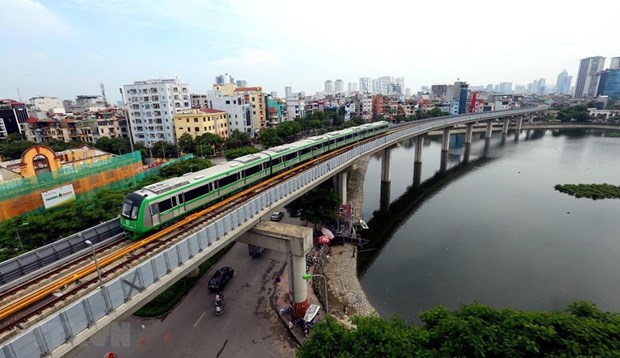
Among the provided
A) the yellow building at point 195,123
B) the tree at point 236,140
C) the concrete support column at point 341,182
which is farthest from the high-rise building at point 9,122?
the concrete support column at point 341,182

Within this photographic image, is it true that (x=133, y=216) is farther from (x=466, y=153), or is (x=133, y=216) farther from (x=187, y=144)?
(x=466, y=153)

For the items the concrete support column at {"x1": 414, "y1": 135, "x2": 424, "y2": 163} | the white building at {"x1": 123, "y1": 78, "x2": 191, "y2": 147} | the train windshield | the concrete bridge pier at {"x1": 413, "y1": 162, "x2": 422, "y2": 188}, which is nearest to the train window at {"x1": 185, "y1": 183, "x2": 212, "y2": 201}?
the train windshield

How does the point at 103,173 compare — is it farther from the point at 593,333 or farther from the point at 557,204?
the point at 557,204

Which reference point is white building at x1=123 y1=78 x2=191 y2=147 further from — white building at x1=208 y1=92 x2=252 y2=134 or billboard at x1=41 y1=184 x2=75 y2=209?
billboard at x1=41 y1=184 x2=75 y2=209

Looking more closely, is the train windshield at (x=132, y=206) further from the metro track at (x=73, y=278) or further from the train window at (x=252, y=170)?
the train window at (x=252, y=170)

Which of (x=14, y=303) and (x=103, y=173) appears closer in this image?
(x=14, y=303)

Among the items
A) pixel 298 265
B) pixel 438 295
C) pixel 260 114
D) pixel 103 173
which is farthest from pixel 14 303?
pixel 260 114

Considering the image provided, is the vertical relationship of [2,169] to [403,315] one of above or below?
above
